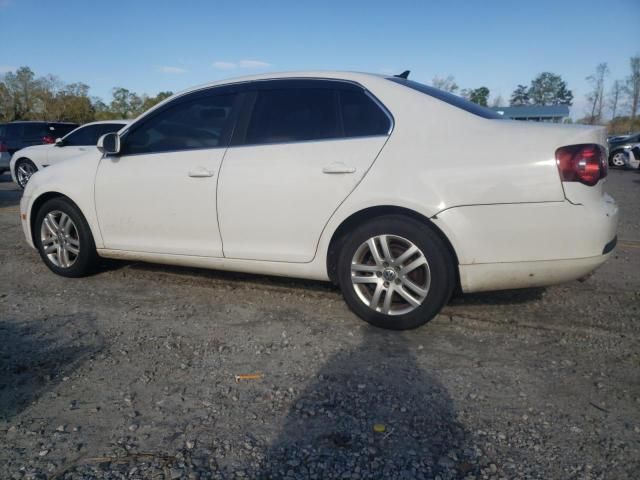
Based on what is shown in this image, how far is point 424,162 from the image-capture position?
10.2ft

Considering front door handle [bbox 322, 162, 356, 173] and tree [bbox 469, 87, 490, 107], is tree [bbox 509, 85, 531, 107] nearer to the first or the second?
tree [bbox 469, 87, 490, 107]

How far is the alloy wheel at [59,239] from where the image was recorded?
4.44m

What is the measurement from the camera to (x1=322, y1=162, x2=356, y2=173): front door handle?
10.7ft

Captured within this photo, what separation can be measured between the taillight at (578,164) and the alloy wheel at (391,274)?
38.3 inches

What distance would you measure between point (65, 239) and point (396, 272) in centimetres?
311

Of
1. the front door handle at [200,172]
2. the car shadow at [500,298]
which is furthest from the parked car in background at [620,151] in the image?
the front door handle at [200,172]

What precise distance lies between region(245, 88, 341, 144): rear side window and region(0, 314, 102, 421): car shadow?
181 cm

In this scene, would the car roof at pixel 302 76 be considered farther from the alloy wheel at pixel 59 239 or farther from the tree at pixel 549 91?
the tree at pixel 549 91

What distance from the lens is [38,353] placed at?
3008mm

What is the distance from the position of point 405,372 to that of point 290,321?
1.04 meters

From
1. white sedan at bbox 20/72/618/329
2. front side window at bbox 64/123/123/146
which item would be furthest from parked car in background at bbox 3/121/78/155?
white sedan at bbox 20/72/618/329

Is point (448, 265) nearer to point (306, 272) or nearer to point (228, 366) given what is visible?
point (306, 272)

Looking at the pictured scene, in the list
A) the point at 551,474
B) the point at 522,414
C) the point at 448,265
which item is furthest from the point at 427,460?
the point at 448,265

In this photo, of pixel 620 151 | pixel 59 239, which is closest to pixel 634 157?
pixel 620 151
